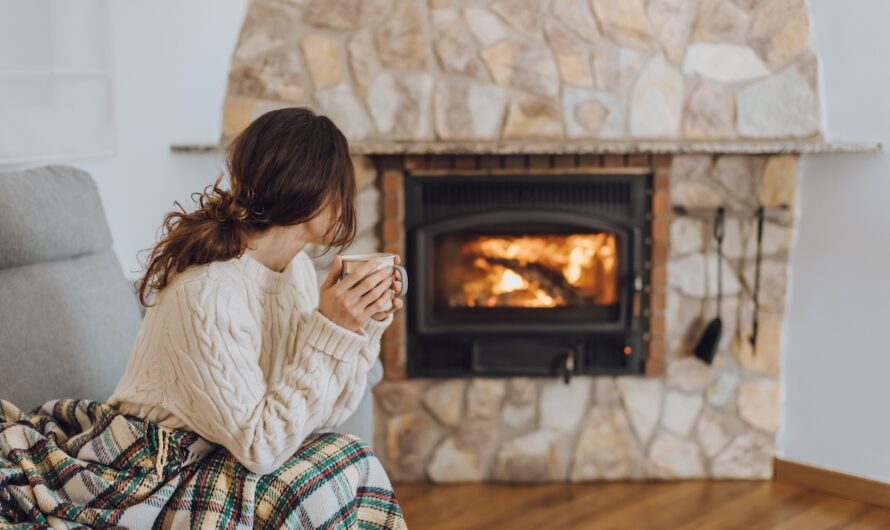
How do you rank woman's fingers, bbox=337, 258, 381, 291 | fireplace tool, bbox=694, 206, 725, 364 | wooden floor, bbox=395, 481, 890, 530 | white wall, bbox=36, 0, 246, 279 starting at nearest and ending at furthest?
woman's fingers, bbox=337, 258, 381, 291 → wooden floor, bbox=395, 481, 890, 530 → white wall, bbox=36, 0, 246, 279 → fireplace tool, bbox=694, 206, 725, 364

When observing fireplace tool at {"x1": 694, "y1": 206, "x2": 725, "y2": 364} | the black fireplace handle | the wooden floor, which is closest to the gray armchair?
the wooden floor

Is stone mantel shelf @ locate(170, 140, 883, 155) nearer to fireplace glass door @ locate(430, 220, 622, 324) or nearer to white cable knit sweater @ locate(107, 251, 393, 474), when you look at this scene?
fireplace glass door @ locate(430, 220, 622, 324)

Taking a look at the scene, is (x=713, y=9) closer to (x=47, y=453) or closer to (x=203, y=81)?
(x=203, y=81)

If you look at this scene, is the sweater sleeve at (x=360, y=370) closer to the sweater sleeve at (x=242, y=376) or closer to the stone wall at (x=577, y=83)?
the sweater sleeve at (x=242, y=376)

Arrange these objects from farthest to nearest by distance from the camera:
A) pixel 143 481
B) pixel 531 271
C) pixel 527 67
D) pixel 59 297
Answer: pixel 531 271 < pixel 527 67 < pixel 59 297 < pixel 143 481

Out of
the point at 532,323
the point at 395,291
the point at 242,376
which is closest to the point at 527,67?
the point at 532,323

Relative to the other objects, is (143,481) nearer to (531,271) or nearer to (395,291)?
(395,291)

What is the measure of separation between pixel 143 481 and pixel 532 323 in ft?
5.17

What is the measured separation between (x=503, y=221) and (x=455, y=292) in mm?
261

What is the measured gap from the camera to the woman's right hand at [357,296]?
1521 millimetres

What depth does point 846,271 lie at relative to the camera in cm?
277

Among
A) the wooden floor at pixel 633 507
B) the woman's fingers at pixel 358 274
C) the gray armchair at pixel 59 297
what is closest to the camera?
the woman's fingers at pixel 358 274

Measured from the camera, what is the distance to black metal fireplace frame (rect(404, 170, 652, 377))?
2783 millimetres

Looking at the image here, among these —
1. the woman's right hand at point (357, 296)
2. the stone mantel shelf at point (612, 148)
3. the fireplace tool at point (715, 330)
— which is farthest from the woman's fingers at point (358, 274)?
the fireplace tool at point (715, 330)
